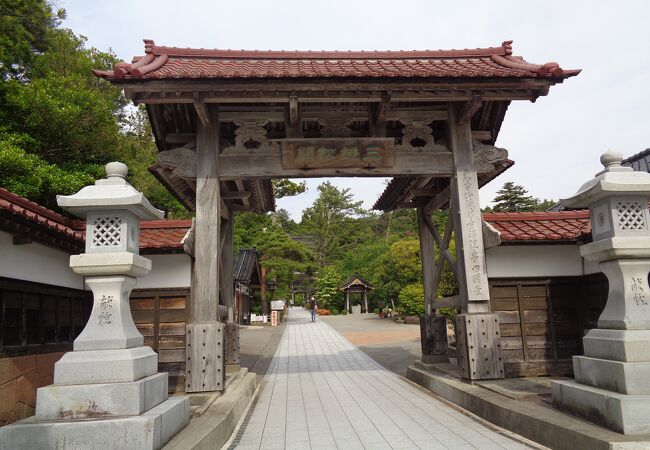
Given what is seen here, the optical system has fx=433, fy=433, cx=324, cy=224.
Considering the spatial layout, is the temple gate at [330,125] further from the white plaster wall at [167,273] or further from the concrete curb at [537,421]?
the white plaster wall at [167,273]

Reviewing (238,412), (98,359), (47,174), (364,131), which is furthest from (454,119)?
(47,174)

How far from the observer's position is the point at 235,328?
9867 mm

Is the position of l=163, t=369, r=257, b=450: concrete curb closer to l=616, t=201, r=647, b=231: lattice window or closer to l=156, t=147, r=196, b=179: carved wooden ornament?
l=156, t=147, r=196, b=179: carved wooden ornament

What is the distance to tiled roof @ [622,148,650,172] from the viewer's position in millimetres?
16516

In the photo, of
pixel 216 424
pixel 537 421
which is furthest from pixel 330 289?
pixel 537 421

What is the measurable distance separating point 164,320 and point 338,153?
462 centimetres

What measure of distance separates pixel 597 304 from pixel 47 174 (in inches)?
545

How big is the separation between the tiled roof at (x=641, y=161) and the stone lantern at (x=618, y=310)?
14.6 metres

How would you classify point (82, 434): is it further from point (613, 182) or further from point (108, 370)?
point (613, 182)

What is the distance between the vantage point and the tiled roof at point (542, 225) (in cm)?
805

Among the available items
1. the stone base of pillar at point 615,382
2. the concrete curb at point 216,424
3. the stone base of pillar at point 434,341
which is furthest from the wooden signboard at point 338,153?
the stone base of pillar at point 615,382

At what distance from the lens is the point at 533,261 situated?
8.41 meters

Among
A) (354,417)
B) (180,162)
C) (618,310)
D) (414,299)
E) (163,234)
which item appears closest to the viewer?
(618,310)

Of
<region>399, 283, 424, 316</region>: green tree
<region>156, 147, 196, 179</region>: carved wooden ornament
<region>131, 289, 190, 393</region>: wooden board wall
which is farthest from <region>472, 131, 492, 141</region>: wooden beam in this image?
<region>399, 283, 424, 316</region>: green tree
